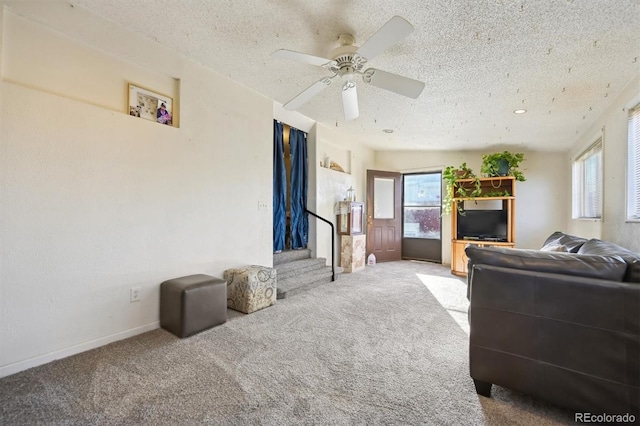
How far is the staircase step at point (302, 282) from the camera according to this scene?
141 inches

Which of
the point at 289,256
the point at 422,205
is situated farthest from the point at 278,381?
the point at 422,205

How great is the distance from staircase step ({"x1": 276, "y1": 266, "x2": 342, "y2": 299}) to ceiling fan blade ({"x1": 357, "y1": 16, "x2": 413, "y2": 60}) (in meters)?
2.85

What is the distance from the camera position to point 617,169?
2.89 meters

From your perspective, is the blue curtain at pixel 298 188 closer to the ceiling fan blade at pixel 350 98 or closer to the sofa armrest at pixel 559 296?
the ceiling fan blade at pixel 350 98

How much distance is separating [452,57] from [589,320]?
2.26m

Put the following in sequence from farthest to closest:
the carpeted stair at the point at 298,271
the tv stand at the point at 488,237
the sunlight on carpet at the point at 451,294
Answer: the tv stand at the point at 488,237 < the carpeted stair at the point at 298,271 < the sunlight on carpet at the point at 451,294

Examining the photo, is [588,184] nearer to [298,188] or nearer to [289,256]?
[298,188]

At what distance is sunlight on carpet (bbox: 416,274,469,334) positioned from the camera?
296cm

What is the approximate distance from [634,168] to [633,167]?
0.02m

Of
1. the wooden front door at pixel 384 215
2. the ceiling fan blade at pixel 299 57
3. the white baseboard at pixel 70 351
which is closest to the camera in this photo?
the white baseboard at pixel 70 351

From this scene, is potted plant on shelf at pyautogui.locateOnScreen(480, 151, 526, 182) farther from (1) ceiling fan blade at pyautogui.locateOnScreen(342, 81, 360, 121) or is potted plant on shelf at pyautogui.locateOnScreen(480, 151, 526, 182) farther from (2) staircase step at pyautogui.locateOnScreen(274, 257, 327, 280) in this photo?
(2) staircase step at pyautogui.locateOnScreen(274, 257, 327, 280)

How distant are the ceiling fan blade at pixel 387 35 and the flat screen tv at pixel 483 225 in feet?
13.7

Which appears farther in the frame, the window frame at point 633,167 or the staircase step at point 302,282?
the staircase step at point 302,282

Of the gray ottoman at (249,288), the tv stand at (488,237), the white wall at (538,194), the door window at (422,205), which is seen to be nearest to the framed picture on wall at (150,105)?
the gray ottoman at (249,288)
